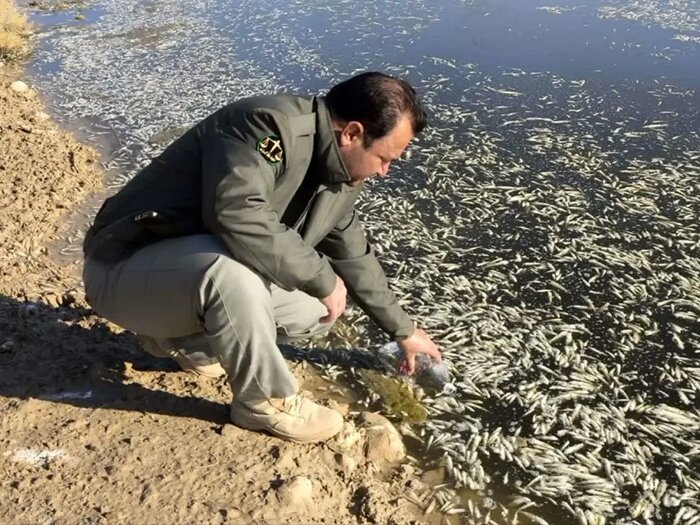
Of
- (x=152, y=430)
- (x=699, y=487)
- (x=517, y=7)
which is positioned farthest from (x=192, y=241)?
(x=517, y=7)

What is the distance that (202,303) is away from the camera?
4.05m

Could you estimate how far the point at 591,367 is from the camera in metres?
6.05

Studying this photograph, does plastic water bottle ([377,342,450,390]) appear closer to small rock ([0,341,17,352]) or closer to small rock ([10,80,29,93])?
small rock ([0,341,17,352])

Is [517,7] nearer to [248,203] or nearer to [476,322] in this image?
[476,322]

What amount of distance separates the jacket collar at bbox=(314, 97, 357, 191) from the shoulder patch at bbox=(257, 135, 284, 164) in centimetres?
24

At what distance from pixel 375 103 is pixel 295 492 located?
89.0 inches

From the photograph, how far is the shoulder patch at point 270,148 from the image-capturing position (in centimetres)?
393

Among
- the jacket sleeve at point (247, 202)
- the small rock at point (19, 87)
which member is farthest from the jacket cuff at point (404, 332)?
the small rock at point (19, 87)

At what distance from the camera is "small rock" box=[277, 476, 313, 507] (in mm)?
4223

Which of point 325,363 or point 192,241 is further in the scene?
point 325,363

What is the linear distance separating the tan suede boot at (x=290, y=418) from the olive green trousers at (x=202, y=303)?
116 mm

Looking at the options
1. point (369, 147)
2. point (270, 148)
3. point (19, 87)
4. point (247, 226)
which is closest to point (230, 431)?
point (247, 226)

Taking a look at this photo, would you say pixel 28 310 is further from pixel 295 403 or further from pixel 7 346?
pixel 295 403

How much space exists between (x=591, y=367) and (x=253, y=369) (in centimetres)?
316
